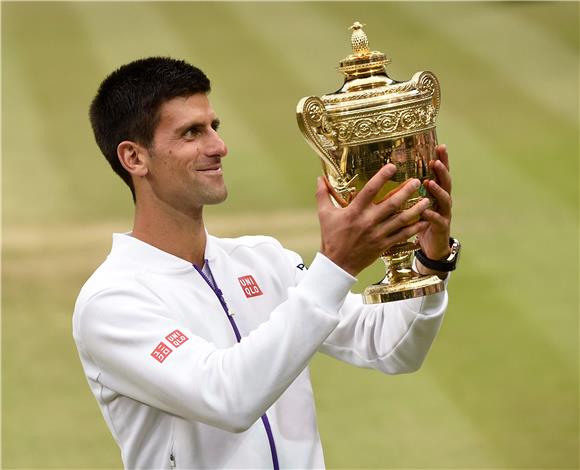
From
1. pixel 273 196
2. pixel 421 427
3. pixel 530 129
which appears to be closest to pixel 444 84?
pixel 530 129

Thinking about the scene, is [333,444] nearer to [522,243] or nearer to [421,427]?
[421,427]

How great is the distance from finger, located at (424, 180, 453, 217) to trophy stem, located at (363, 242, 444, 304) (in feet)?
0.60

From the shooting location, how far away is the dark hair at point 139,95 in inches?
133

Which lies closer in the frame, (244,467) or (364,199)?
(364,199)

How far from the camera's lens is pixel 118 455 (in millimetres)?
6793

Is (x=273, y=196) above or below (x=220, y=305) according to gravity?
below

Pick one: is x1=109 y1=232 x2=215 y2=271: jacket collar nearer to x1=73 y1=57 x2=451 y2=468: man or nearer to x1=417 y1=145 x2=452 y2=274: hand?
x1=73 y1=57 x2=451 y2=468: man

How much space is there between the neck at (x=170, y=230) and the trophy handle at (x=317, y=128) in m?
0.39

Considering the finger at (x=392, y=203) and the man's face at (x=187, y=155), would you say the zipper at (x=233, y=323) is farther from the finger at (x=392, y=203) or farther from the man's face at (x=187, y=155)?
the finger at (x=392, y=203)

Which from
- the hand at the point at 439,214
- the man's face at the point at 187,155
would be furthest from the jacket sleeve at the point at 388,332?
the man's face at the point at 187,155

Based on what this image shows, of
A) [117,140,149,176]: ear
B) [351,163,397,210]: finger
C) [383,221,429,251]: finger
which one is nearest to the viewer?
[351,163,397,210]: finger

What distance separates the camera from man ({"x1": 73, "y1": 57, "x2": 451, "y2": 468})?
2961mm

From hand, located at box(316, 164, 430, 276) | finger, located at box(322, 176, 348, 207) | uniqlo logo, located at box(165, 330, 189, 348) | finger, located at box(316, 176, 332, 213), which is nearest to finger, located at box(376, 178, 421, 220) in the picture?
hand, located at box(316, 164, 430, 276)

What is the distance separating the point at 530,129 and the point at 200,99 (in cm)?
854
